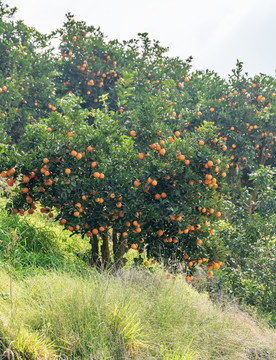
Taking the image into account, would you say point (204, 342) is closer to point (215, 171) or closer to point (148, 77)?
point (215, 171)

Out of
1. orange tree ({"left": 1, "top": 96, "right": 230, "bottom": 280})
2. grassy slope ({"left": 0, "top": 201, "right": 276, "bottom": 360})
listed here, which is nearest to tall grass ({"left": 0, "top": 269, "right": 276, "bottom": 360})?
grassy slope ({"left": 0, "top": 201, "right": 276, "bottom": 360})

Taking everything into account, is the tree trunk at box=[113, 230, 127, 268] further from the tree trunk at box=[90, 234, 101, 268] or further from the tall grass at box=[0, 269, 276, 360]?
the tall grass at box=[0, 269, 276, 360]

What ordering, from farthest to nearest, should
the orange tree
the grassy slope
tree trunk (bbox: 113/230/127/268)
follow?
tree trunk (bbox: 113/230/127/268) → the orange tree → the grassy slope

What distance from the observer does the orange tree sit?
5.24m

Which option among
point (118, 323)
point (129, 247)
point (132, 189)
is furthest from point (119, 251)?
point (118, 323)

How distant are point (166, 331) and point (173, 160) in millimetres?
2388

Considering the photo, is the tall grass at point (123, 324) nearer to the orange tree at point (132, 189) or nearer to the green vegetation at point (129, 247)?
the green vegetation at point (129, 247)

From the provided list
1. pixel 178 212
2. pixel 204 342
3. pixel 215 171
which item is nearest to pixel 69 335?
pixel 204 342

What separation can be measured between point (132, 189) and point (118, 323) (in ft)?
7.23

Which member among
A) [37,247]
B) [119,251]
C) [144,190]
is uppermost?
[144,190]

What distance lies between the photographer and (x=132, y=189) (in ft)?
17.8

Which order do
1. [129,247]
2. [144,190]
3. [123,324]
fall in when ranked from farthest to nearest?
[129,247] < [144,190] < [123,324]

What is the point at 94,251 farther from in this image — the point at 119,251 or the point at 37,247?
the point at 37,247

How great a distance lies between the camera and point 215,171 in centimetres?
552
